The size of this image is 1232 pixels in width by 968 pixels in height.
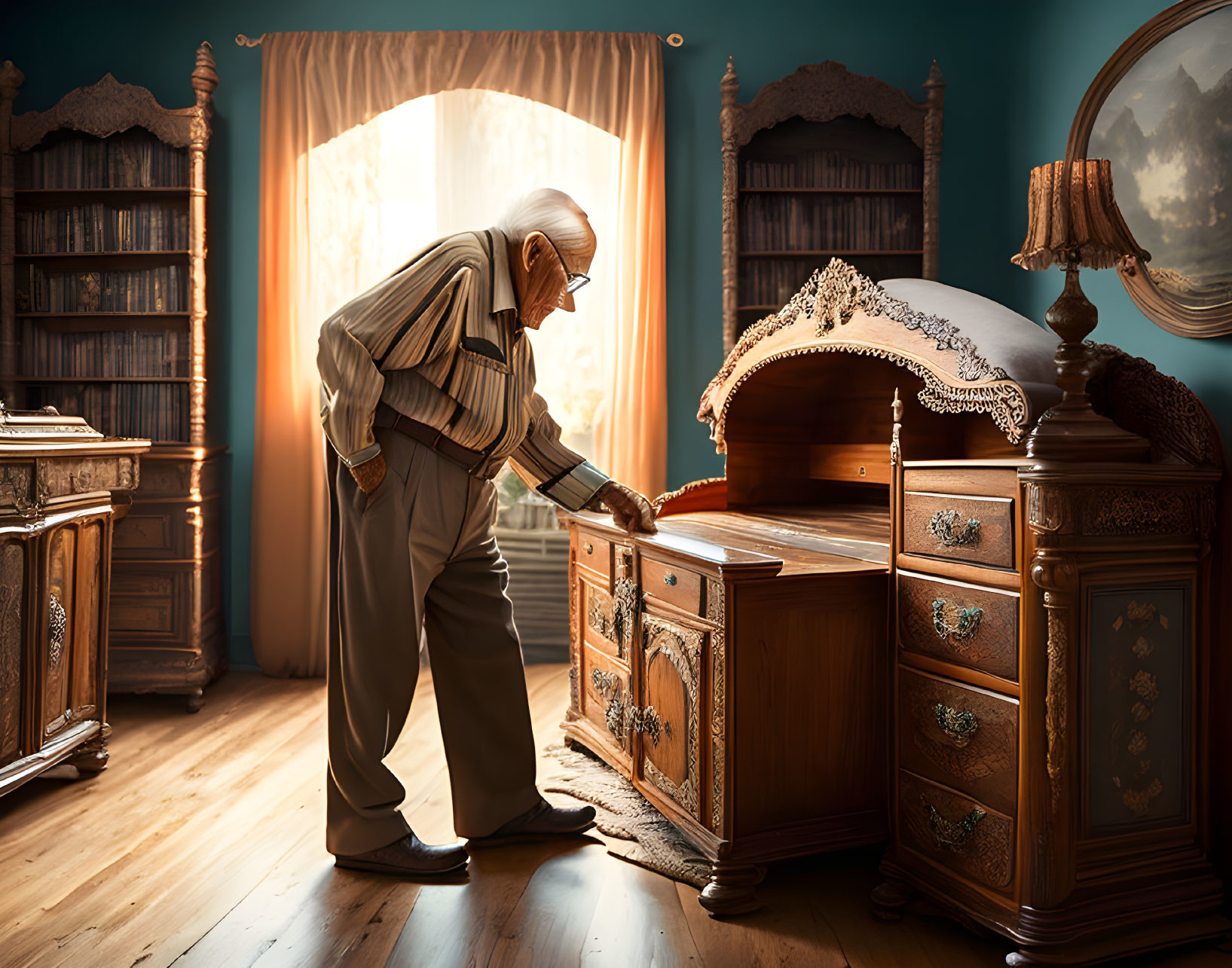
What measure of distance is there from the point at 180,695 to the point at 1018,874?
322 cm

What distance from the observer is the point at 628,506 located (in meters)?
2.43

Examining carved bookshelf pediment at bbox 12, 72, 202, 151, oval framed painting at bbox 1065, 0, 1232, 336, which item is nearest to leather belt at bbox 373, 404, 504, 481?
oval framed painting at bbox 1065, 0, 1232, 336

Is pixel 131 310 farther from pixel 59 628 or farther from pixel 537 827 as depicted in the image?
pixel 537 827

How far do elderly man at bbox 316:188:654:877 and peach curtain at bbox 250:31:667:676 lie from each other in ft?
5.72

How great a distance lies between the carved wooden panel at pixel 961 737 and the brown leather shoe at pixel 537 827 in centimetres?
86

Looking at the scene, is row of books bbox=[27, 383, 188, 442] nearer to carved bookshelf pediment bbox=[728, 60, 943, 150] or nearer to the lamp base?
carved bookshelf pediment bbox=[728, 60, 943, 150]

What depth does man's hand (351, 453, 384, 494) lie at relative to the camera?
205 cm

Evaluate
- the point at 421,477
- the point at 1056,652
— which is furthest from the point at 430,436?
the point at 1056,652

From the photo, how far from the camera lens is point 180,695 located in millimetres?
3734

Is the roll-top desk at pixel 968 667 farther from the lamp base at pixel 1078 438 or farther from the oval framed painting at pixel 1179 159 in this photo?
the oval framed painting at pixel 1179 159

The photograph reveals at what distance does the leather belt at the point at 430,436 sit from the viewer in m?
2.12

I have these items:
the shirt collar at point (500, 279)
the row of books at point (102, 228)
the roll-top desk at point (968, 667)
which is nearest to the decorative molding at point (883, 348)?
the roll-top desk at point (968, 667)

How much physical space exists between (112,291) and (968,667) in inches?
148

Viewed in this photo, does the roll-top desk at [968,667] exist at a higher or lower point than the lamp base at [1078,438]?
lower
